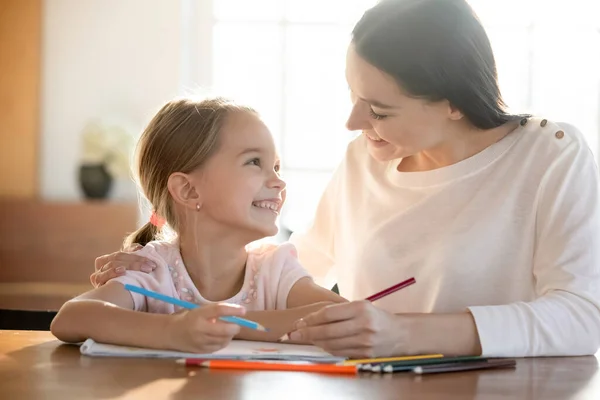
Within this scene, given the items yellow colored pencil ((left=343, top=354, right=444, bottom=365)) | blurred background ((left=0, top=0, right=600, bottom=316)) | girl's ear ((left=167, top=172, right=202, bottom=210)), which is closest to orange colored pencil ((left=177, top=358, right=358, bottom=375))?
yellow colored pencil ((left=343, top=354, right=444, bottom=365))

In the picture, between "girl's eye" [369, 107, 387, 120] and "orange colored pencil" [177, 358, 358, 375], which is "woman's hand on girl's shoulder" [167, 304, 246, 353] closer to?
"orange colored pencil" [177, 358, 358, 375]

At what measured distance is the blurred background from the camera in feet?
14.2

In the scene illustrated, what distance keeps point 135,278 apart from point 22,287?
2.90 metres

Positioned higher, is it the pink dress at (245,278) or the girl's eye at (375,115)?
the girl's eye at (375,115)

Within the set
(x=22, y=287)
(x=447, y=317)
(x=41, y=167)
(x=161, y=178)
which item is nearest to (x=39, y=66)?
(x=41, y=167)

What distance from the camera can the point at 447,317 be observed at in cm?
138

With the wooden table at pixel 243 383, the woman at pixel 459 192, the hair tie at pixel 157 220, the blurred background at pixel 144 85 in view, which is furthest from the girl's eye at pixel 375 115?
the blurred background at pixel 144 85

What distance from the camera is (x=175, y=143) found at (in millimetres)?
1720

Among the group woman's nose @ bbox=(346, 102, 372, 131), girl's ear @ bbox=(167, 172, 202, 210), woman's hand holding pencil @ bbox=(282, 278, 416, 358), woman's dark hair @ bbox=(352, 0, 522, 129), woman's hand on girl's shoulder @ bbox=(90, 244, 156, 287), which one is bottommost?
woman's hand holding pencil @ bbox=(282, 278, 416, 358)

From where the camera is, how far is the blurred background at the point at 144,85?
14.2ft

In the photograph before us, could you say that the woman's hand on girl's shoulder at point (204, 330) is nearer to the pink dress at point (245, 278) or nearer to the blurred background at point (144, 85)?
the pink dress at point (245, 278)

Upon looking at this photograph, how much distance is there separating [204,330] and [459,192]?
70 centimetres

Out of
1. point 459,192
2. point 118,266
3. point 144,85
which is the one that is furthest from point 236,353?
point 144,85

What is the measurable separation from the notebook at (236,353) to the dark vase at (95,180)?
3027mm
